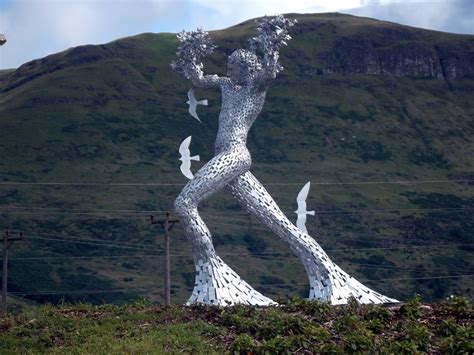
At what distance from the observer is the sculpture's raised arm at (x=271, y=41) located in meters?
18.6

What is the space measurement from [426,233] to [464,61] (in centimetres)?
3613

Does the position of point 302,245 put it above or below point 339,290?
above

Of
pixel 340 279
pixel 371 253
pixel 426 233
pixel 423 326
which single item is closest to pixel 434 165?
pixel 426 233

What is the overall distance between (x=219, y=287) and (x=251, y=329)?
4128 mm

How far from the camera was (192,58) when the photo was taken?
64.2 feet

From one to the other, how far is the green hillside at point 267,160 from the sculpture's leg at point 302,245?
26.8 meters

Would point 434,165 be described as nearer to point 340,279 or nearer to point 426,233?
point 426,233

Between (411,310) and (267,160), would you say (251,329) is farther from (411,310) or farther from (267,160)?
(267,160)

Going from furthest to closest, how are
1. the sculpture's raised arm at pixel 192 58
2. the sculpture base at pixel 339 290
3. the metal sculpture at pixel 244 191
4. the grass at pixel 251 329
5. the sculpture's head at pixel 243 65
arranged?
the sculpture's raised arm at pixel 192 58
the sculpture's head at pixel 243 65
the sculpture base at pixel 339 290
the metal sculpture at pixel 244 191
the grass at pixel 251 329

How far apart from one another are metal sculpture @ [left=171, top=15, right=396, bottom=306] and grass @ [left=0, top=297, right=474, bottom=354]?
2.57m

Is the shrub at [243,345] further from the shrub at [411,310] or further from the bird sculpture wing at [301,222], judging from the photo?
the bird sculpture wing at [301,222]

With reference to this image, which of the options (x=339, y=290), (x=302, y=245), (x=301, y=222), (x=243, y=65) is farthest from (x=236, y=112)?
(x=339, y=290)

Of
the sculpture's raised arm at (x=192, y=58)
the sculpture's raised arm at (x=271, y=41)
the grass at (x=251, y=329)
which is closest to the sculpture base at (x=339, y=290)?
the grass at (x=251, y=329)

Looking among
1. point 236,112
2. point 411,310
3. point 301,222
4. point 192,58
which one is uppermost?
point 192,58
